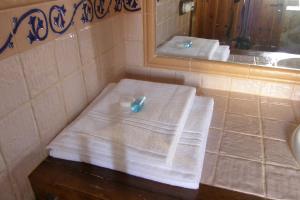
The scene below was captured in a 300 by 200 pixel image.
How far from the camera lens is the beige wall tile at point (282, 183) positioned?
21.5 inches

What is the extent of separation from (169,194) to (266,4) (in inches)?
27.9

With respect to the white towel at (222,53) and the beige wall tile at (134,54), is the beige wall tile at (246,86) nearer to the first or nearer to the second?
the white towel at (222,53)

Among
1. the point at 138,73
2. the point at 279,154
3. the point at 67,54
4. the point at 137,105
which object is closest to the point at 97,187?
the point at 137,105

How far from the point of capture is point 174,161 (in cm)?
58

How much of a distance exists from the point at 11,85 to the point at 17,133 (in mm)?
113

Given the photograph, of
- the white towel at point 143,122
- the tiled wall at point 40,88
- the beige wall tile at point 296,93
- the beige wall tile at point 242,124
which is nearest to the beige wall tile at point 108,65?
the tiled wall at point 40,88

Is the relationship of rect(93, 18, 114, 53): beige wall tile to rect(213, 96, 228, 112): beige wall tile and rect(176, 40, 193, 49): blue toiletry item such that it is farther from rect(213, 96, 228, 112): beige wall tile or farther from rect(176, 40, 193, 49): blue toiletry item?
rect(213, 96, 228, 112): beige wall tile

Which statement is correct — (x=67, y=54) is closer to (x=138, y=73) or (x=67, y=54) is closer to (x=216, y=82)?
(x=138, y=73)

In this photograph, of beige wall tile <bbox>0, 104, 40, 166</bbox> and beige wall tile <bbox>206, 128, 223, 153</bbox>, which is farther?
beige wall tile <bbox>206, 128, 223, 153</bbox>

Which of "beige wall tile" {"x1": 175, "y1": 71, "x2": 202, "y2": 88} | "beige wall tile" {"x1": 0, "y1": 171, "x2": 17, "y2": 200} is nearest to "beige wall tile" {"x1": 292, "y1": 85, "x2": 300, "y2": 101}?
"beige wall tile" {"x1": 175, "y1": 71, "x2": 202, "y2": 88}

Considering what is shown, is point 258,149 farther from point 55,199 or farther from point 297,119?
point 55,199

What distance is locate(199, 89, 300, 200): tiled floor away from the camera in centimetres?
57

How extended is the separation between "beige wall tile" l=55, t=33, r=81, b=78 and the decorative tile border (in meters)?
0.03

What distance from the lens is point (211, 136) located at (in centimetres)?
72
